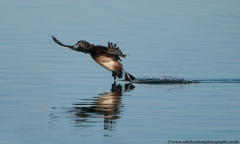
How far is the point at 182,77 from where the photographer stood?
16.3 m

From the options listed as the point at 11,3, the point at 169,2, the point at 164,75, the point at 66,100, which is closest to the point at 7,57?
the point at 164,75

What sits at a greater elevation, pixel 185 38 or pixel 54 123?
pixel 185 38

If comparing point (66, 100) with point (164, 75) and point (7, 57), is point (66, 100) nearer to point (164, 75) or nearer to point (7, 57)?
point (164, 75)

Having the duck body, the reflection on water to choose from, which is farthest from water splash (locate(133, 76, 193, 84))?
the reflection on water

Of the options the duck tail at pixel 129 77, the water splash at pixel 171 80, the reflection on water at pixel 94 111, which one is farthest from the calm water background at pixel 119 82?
the water splash at pixel 171 80

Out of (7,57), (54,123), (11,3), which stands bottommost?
(54,123)

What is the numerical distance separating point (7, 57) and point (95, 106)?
17.0 feet

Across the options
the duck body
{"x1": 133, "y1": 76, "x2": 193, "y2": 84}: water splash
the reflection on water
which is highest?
the duck body

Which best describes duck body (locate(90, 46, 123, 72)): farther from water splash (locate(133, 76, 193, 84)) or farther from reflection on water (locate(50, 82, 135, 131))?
reflection on water (locate(50, 82, 135, 131))

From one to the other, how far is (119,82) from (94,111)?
134 inches

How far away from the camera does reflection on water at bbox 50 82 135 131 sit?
11867 millimetres

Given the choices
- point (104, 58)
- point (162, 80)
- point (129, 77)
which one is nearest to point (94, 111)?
point (129, 77)

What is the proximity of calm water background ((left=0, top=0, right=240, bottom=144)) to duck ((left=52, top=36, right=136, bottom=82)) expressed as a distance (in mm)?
288

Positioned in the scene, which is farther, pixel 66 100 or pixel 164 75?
pixel 164 75
